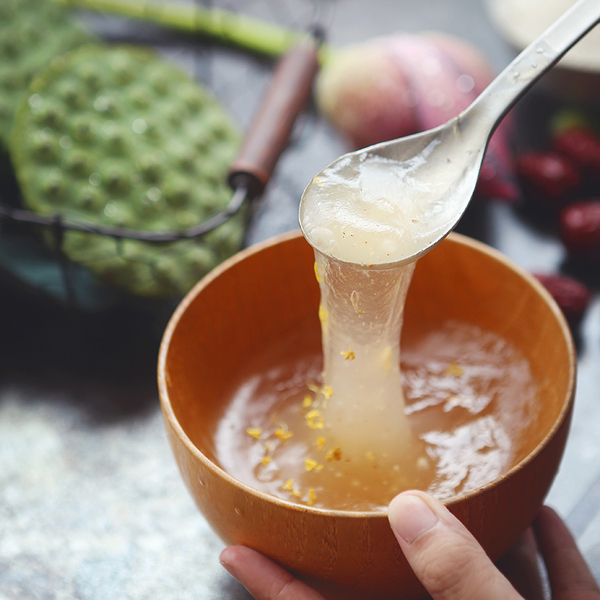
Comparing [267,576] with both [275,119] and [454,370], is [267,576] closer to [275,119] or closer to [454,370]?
[454,370]

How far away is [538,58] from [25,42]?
1.76 feet

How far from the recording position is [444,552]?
0.34 meters

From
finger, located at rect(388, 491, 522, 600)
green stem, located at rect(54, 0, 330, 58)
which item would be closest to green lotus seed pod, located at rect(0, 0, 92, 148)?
green stem, located at rect(54, 0, 330, 58)

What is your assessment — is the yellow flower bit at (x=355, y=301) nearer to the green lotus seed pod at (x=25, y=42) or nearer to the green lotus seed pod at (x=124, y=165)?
the green lotus seed pod at (x=124, y=165)

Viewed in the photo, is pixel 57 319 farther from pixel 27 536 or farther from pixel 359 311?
pixel 359 311

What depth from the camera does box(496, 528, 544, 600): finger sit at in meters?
0.48

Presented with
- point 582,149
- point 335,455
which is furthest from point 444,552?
point 582,149

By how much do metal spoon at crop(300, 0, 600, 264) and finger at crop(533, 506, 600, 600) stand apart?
0.24 m

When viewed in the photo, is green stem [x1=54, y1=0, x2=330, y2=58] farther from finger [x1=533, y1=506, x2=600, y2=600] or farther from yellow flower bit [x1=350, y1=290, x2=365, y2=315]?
finger [x1=533, y1=506, x2=600, y2=600]

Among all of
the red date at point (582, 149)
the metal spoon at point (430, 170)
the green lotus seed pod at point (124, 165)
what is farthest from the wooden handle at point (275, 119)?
the red date at point (582, 149)

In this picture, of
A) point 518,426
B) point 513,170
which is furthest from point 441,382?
point 513,170

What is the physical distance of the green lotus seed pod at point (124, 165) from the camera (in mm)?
609

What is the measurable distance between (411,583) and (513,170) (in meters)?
0.52

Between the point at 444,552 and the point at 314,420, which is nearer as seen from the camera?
the point at 444,552
